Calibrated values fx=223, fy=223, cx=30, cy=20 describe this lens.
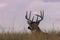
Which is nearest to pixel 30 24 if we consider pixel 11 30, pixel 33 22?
pixel 33 22

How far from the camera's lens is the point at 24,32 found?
8562mm

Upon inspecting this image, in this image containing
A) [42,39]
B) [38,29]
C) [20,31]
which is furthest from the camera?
[38,29]

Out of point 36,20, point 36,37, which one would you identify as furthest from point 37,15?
point 36,37

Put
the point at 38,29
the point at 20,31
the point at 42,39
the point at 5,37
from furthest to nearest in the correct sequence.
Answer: the point at 38,29 → the point at 20,31 → the point at 5,37 → the point at 42,39

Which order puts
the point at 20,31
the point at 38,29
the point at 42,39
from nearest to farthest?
the point at 42,39 < the point at 20,31 < the point at 38,29

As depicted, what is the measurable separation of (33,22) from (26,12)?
93cm

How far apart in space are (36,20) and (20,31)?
14.1 feet

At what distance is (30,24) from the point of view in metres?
12.7

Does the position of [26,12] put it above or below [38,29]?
above

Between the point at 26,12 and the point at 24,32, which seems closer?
the point at 24,32

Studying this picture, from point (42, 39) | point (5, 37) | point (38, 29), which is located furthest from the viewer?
point (38, 29)

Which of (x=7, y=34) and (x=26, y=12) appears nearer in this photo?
(x=7, y=34)

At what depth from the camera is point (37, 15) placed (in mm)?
13383

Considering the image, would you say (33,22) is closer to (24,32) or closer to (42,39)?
(24,32)
